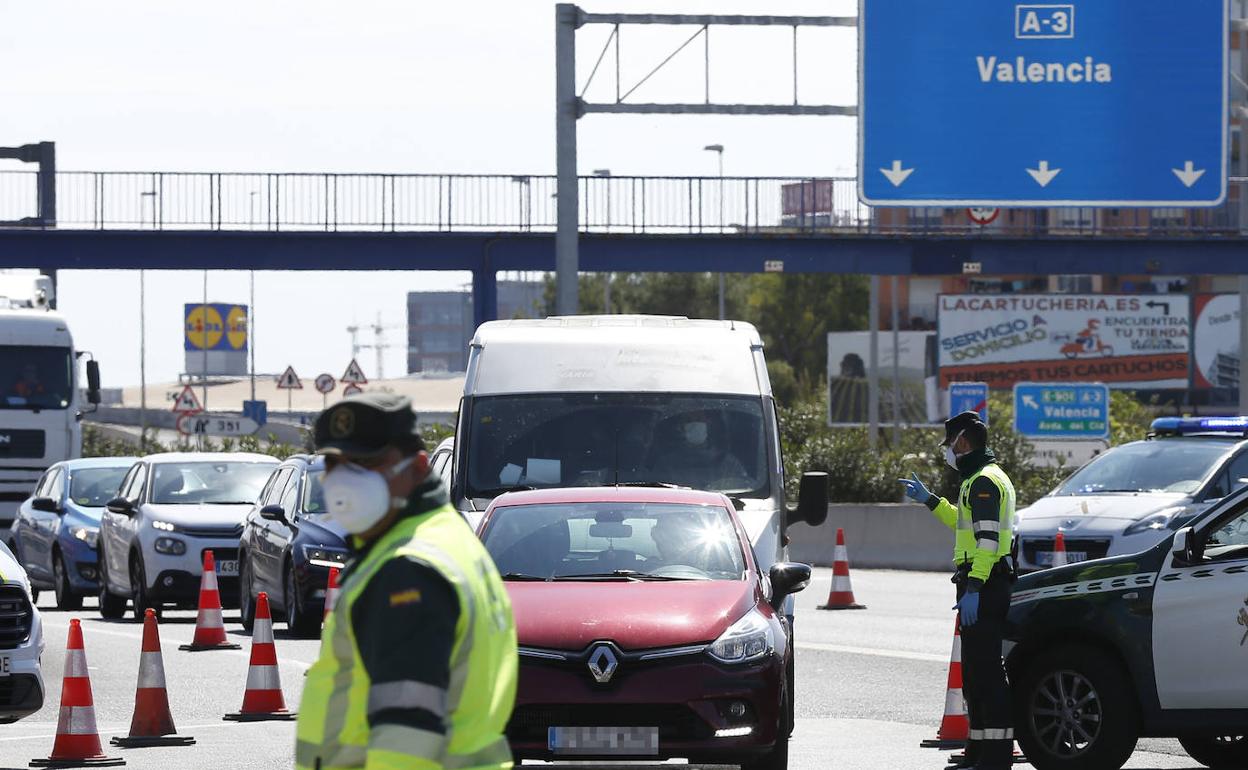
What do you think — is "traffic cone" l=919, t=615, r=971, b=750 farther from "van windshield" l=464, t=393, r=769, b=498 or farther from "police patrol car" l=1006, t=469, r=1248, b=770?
"van windshield" l=464, t=393, r=769, b=498

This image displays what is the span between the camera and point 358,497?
4.39 m

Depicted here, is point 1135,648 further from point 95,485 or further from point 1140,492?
point 95,485

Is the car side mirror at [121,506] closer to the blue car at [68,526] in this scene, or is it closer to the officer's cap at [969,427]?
the blue car at [68,526]

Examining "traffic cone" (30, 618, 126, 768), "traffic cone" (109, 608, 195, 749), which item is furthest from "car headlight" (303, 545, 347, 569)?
"traffic cone" (30, 618, 126, 768)

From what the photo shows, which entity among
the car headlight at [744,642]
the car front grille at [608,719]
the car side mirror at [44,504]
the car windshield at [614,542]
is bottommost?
the car front grille at [608,719]

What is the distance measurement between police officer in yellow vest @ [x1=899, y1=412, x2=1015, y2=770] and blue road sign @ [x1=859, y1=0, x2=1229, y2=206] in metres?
19.9

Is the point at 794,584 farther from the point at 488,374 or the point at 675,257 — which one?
the point at 675,257

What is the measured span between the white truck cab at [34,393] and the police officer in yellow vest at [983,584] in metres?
20.0

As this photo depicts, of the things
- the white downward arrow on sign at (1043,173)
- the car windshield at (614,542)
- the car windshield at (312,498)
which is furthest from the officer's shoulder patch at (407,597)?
the white downward arrow on sign at (1043,173)

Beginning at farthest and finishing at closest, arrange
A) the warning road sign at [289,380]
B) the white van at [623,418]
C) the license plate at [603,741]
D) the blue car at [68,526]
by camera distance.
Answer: the warning road sign at [289,380], the blue car at [68,526], the white van at [623,418], the license plate at [603,741]

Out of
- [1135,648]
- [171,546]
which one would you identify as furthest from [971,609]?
[171,546]

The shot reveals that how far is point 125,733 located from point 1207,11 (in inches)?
874

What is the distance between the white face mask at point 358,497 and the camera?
440cm

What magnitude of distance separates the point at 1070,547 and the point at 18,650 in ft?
34.5
